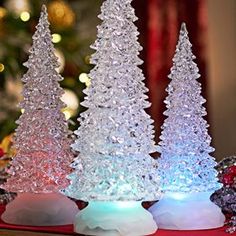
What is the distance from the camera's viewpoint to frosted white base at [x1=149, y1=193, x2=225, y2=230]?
3.58 ft

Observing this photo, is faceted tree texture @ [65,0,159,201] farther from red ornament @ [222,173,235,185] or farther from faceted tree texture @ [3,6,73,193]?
red ornament @ [222,173,235,185]

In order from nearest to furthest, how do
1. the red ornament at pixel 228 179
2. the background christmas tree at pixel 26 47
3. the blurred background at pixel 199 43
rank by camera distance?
the red ornament at pixel 228 179, the background christmas tree at pixel 26 47, the blurred background at pixel 199 43

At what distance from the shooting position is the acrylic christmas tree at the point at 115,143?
3.40 ft

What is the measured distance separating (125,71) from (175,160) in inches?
6.0

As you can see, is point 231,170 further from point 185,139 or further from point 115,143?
point 115,143

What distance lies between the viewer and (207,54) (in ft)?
11.1

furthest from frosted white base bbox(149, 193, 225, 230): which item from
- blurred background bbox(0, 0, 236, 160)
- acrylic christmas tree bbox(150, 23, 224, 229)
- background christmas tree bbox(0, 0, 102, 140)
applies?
blurred background bbox(0, 0, 236, 160)

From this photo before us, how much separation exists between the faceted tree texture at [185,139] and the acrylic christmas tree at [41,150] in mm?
153

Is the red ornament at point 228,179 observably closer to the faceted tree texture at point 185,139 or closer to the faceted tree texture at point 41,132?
the faceted tree texture at point 185,139

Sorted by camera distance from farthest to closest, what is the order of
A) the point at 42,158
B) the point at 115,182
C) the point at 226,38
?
1. the point at 226,38
2. the point at 42,158
3. the point at 115,182

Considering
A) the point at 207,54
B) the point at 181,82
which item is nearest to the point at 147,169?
the point at 181,82

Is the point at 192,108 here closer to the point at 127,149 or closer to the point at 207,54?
the point at 127,149

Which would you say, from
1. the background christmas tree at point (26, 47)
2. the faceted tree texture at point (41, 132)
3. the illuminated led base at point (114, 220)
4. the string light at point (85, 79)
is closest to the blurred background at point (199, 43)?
the background christmas tree at point (26, 47)

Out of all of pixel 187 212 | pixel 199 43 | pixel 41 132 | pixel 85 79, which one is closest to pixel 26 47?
pixel 199 43
